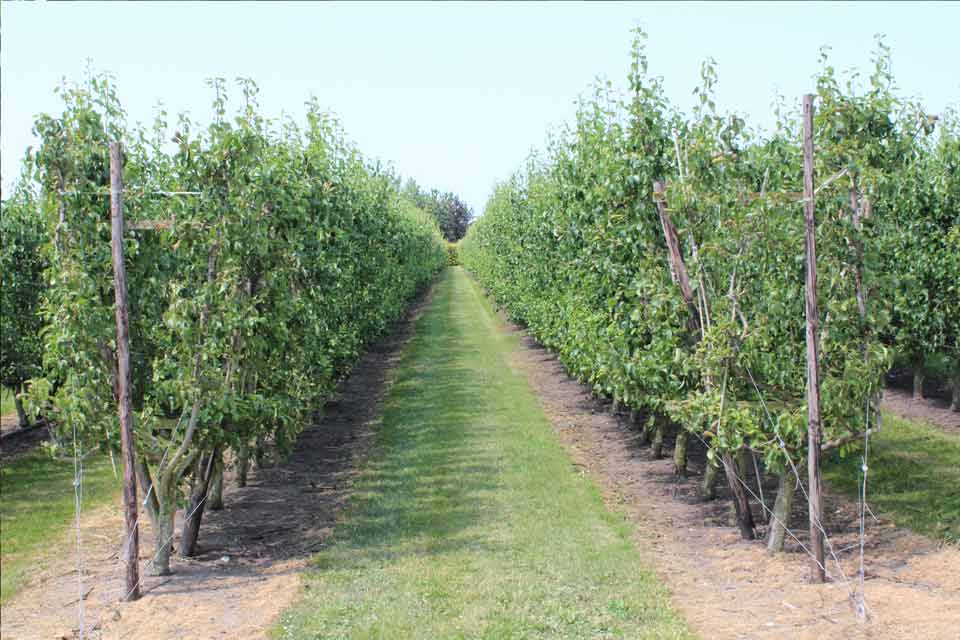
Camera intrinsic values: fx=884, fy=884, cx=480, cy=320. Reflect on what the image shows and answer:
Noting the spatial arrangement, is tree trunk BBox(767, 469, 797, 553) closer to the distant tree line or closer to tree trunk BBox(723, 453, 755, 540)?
tree trunk BBox(723, 453, 755, 540)

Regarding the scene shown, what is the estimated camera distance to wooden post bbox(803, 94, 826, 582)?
7070 mm

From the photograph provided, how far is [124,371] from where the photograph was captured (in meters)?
7.31

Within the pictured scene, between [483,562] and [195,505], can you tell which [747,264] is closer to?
[483,562]

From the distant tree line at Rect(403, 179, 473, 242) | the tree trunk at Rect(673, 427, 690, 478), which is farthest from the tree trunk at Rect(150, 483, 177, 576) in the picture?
the distant tree line at Rect(403, 179, 473, 242)

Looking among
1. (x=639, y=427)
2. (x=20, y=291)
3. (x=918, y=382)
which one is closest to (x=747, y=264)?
(x=639, y=427)

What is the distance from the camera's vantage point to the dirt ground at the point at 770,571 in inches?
257

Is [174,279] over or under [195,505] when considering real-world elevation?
over

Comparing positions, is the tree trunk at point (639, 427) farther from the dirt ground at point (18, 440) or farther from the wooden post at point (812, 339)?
the dirt ground at point (18, 440)

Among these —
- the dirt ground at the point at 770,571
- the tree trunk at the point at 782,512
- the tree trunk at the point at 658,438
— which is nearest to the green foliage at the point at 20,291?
the dirt ground at the point at 770,571

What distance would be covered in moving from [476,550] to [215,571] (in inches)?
96.3

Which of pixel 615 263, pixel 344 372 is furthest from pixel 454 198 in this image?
pixel 615 263

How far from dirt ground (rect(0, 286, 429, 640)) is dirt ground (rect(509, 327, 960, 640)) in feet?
11.2

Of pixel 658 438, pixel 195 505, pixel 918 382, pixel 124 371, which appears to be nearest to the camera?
pixel 124 371

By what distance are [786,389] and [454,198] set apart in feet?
327
